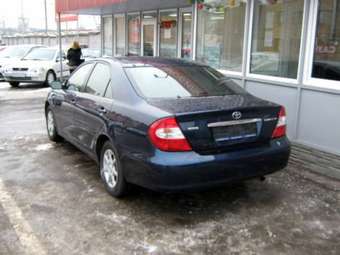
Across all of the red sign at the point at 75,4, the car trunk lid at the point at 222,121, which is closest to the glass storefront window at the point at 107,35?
the red sign at the point at 75,4

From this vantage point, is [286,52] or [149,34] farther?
[149,34]

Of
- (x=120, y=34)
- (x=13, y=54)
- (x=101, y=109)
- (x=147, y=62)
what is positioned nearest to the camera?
Answer: (x=101, y=109)

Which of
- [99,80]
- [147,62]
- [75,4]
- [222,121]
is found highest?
[75,4]

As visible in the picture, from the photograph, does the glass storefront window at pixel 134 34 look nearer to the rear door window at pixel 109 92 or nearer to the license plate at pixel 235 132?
the rear door window at pixel 109 92

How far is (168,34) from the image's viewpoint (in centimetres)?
1116

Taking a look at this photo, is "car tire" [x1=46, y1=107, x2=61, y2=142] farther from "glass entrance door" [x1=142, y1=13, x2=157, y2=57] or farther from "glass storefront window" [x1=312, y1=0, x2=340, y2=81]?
"glass entrance door" [x1=142, y1=13, x2=157, y2=57]

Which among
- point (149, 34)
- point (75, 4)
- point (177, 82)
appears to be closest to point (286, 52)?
point (177, 82)

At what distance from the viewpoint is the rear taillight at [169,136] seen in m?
3.54

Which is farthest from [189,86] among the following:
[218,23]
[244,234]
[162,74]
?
[218,23]

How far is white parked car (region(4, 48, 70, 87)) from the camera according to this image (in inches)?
584

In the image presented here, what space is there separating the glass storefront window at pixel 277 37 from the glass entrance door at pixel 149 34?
17.7ft

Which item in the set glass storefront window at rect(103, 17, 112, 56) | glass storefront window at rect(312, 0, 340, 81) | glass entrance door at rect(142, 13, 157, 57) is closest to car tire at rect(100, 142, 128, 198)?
glass storefront window at rect(312, 0, 340, 81)

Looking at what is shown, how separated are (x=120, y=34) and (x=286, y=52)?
8.32m

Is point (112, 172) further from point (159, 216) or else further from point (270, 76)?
point (270, 76)
